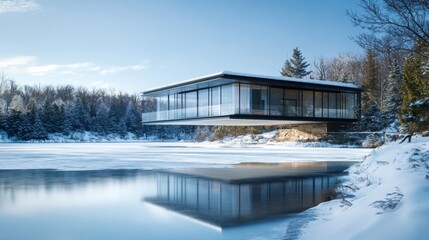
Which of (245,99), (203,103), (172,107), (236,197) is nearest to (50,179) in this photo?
(236,197)

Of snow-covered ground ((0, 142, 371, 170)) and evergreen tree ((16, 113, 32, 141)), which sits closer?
snow-covered ground ((0, 142, 371, 170))

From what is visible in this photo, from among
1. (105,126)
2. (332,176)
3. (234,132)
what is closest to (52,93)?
(105,126)

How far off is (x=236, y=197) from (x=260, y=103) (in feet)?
85.6

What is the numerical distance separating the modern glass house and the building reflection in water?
20.7m

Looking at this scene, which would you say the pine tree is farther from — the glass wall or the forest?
the glass wall

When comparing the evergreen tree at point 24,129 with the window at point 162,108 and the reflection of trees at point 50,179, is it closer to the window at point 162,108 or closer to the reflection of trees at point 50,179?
the window at point 162,108

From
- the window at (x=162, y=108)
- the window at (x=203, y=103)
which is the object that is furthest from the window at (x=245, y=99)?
the window at (x=162, y=108)

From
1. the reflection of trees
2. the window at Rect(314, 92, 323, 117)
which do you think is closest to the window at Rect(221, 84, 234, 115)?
the window at Rect(314, 92, 323, 117)

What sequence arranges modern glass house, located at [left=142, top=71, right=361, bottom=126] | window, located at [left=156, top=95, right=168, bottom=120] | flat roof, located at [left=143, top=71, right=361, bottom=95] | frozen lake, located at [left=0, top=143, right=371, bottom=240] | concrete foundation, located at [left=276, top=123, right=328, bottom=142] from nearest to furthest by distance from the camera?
frozen lake, located at [left=0, top=143, right=371, bottom=240], flat roof, located at [left=143, top=71, right=361, bottom=95], modern glass house, located at [left=142, top=71, right=361, bottom=126], concrete foundation, located at [left=276, top=123, right=328, bottom=142], window, located at [left=156, top=95, right=168, bottom=120]

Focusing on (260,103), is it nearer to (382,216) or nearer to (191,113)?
(191,113)

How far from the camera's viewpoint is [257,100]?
34.1 meters

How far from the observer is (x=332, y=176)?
40.4 ft

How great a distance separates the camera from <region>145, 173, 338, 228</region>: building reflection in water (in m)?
6.64

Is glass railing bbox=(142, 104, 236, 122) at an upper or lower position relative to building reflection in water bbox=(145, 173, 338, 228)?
upper
